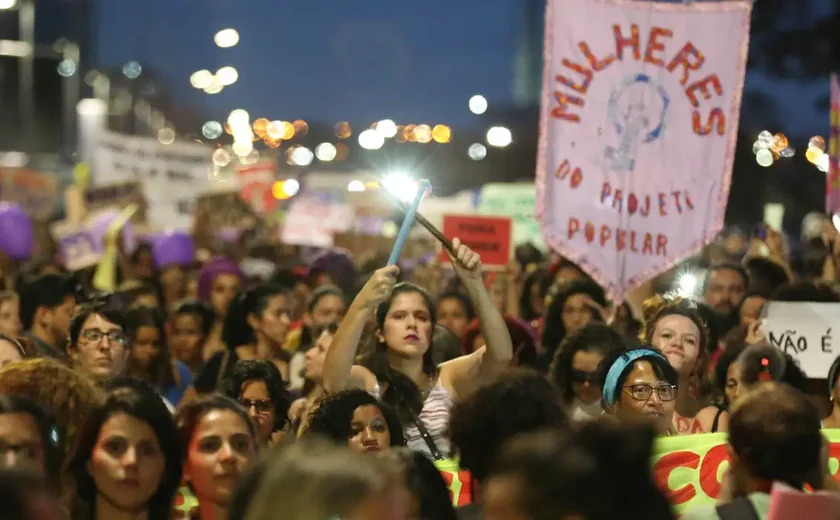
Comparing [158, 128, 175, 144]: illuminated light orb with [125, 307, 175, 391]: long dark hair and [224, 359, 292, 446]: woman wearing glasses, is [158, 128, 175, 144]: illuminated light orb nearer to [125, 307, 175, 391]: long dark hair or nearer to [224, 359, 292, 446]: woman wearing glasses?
[125, 307, 175, 391]: long dark hair

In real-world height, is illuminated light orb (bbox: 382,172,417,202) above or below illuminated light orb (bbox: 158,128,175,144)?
above

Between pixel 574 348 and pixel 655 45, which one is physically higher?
pixel 655 45

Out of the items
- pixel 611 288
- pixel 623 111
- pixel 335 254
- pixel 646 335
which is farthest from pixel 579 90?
pixel 335 254

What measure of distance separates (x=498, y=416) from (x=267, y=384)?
2.12m

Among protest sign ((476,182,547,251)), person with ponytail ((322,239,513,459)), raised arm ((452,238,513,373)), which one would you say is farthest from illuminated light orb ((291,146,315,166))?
raised arm ((452,238,513,373))

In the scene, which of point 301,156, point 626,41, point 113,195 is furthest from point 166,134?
point 626,41

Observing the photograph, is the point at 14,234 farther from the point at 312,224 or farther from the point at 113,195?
the point at 312,224

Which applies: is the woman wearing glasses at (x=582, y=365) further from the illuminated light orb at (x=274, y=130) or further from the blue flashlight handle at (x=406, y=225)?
the illuminated light orb at (x=274, y=130)

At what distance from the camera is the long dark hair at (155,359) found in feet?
27.8

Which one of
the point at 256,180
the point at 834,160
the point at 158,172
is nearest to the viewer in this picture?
the point at 834,160

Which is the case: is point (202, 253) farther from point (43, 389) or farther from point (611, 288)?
point (43, 389)

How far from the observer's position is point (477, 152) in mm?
62875

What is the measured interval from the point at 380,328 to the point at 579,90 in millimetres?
2707

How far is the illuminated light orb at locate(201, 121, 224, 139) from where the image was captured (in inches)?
3573
